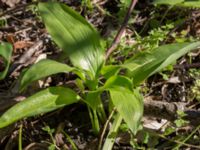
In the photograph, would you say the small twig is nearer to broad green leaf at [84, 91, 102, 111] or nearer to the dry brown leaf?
the dry brown leaf

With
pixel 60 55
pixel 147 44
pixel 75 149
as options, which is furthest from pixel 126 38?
pixel 75 149

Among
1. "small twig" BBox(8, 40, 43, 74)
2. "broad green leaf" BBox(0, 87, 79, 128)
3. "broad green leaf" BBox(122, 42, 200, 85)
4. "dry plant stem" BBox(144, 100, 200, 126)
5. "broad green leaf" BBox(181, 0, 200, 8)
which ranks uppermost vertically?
"broad green leaf" BBox(181, 0, 200, 8)

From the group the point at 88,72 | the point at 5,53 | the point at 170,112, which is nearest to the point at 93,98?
the point at 88,72

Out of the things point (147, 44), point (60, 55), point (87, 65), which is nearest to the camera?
point (87, 65)

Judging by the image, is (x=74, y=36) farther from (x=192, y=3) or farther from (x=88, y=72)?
(x=192, y=3)

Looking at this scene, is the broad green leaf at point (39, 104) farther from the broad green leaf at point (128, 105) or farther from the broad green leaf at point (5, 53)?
the broad green leaf at point (5, 53)

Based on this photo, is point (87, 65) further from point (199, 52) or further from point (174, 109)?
point (199, 52)

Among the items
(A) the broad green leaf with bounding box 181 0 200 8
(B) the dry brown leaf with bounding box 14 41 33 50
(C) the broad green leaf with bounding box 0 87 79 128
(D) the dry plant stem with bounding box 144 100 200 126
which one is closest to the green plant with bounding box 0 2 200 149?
(C) the broad green leaf with bounding box 0 87 79 128
